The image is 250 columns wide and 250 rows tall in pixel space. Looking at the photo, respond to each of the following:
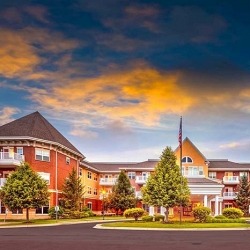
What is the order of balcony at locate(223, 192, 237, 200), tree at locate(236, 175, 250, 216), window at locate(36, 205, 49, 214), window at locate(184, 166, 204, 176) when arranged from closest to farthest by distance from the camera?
window at locate(36, 205, 49, 214), tree at locate(236, 175, 250, 216), window at locate(184, 166, 204, 176), balcony at locate(223, 192, 237, 200)

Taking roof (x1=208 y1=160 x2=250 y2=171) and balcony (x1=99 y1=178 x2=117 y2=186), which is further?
balcony (x1=99 y1=178 x2=117 y2=186)

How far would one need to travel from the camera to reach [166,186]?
38.7 meters

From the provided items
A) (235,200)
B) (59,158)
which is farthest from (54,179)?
(235,200)

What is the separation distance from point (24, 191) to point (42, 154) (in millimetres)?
12082

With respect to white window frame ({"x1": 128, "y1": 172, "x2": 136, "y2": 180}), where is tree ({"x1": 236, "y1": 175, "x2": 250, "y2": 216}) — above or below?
below

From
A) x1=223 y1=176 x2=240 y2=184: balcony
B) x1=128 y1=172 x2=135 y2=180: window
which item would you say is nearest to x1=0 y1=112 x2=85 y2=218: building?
x1=128 y1=172 x2=135 y2=180: window

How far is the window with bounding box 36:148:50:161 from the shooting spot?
180ft

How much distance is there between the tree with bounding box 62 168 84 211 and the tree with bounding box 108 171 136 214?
13.5 meters

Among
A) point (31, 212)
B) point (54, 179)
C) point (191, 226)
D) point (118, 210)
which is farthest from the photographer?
point (118, 210)

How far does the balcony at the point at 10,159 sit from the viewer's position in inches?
2004

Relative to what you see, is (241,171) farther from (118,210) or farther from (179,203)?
(179,203)

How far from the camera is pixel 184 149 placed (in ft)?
253

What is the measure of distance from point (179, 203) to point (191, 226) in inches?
226

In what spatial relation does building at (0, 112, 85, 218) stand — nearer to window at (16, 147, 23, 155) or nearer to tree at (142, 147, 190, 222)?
window at (16, 147, 23, 155)
